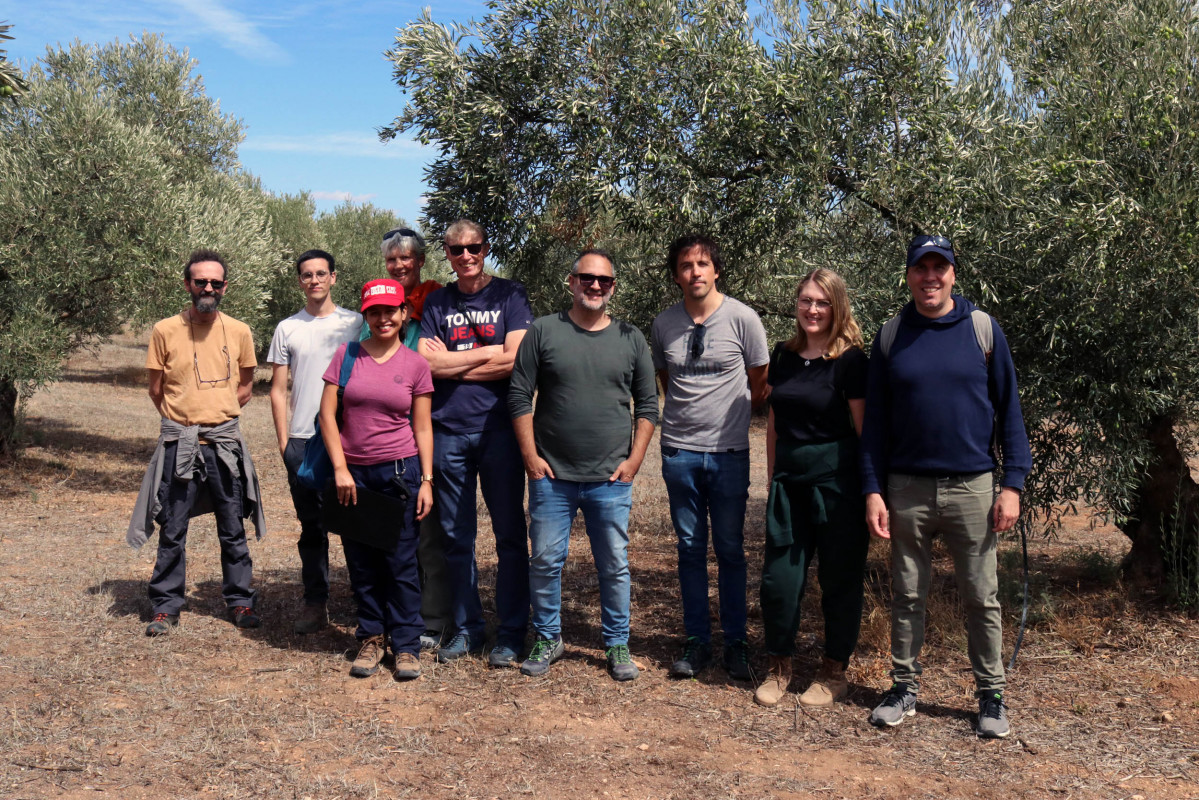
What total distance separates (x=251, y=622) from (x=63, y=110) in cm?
870

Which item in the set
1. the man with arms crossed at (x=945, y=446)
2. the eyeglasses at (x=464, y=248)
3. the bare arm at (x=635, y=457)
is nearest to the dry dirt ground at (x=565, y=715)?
the man with arms crossed at (x=945, y=446)

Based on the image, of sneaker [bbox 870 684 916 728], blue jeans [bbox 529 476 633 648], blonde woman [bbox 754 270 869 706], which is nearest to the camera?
sneaker [bbox 870 684 916 728]

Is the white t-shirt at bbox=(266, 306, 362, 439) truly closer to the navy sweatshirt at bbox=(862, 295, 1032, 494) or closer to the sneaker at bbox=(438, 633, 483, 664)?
the sneaker at bbox=(438, 633, 483, 664)

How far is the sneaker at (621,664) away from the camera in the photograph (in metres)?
5.39

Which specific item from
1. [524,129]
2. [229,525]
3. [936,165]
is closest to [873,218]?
[936,165]

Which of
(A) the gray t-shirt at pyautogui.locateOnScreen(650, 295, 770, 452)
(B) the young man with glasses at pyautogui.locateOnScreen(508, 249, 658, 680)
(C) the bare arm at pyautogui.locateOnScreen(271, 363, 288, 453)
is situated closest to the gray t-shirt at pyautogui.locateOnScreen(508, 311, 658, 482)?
(B) the young man with glasses at pyautogui.locateOnScreen(508, 249, 658, 680)

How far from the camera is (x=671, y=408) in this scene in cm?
537

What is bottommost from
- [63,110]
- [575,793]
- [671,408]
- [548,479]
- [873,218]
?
[575,793]

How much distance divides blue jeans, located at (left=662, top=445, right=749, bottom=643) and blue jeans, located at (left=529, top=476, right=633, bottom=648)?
0.98ft

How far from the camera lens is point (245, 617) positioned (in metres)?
6.29

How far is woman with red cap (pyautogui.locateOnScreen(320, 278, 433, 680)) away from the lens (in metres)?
5.19

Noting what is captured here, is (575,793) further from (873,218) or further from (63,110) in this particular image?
(63,110)

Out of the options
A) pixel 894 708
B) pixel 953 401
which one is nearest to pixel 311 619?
pixel 894 708

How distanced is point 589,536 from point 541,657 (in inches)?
31.0
